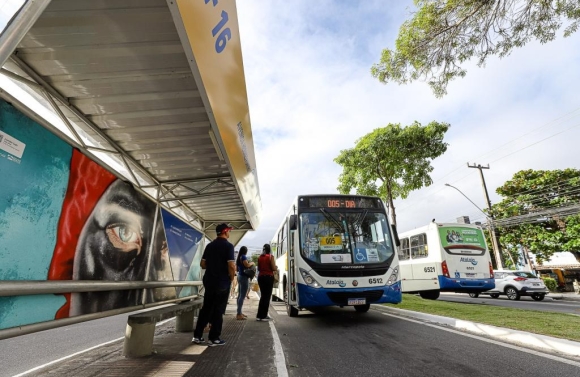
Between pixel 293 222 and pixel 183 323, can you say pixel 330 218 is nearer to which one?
pixel 293 222

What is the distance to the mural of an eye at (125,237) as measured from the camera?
15.7ft

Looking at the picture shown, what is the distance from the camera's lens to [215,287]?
5.07m

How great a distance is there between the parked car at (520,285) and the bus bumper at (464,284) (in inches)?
176

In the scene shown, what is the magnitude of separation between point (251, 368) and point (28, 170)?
126 inches

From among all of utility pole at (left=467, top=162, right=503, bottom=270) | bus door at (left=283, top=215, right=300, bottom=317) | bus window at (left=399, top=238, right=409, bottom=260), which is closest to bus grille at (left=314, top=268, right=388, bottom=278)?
bus door at (left=283, top=215, right=300, bottom=317)

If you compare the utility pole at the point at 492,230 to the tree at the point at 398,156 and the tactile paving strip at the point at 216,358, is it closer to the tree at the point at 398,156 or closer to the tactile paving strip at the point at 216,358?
the tree at the point at 398,156

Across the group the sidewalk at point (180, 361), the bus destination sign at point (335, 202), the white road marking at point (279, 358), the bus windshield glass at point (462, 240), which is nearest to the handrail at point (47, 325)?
the sidewalk at point (180, 361)

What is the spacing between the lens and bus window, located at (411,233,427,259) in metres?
14.2

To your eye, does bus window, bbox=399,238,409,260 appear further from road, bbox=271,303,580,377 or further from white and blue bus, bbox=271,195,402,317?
road, bbox=271,303,580,377

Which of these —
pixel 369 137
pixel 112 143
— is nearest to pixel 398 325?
pixel 112 143

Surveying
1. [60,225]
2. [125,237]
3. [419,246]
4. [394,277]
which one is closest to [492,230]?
[419,246]

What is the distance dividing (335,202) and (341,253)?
131 cm

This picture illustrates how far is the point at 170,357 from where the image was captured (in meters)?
4.22

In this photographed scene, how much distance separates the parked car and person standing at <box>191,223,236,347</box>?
55.5 feet
